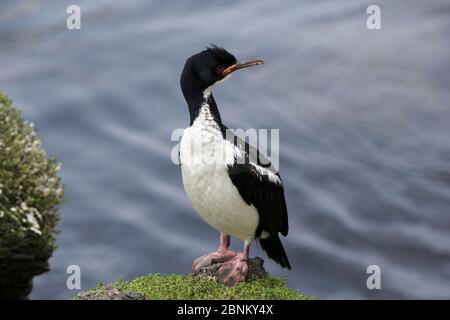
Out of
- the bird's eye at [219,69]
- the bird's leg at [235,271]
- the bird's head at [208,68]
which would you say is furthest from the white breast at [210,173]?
the bird's leg at [235,271]

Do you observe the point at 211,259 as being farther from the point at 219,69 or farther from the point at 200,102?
the point at 219,69

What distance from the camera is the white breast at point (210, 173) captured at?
9.70m

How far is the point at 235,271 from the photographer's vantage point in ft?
33.8

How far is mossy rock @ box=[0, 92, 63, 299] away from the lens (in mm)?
8570

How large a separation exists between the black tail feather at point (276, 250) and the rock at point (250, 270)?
18 centimetres

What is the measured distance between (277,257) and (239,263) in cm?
57

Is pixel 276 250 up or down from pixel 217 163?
down

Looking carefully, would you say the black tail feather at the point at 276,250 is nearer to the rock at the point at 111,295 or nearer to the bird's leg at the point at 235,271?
the bird's leg at the point at 235,271

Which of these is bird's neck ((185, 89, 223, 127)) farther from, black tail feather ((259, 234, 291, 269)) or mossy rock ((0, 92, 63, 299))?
mossy rock ((0, 92, 63, 299))

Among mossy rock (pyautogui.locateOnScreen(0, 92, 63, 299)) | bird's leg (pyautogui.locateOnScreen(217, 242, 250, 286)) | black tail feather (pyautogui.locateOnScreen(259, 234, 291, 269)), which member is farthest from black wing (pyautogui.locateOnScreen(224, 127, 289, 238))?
mossy rock (pyautogui.locateOnScreen(0, 92, 63, 299))

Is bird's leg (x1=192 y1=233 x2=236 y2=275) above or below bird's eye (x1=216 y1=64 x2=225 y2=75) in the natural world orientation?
below

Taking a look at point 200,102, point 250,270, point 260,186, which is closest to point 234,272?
point 250,270

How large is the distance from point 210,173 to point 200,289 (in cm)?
141
